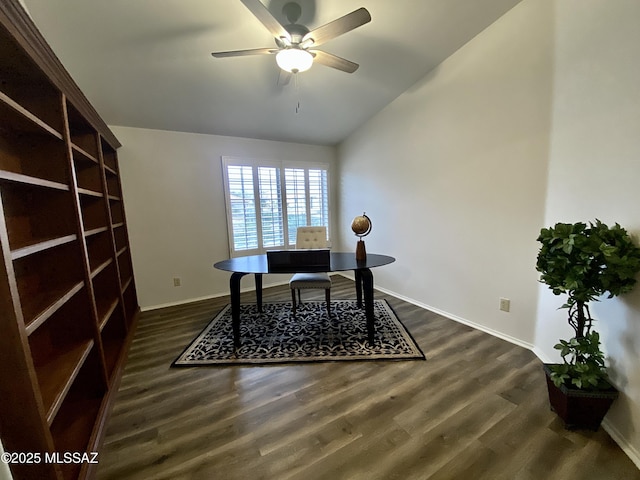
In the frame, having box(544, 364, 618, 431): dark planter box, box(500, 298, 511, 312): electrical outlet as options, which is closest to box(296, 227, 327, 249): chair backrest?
box(500, 298, 511, 312): electrical outlet

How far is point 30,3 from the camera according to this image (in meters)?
1.58

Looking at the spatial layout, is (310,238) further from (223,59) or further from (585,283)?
(585,283)

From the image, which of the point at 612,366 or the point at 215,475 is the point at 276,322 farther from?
the point at 612,366

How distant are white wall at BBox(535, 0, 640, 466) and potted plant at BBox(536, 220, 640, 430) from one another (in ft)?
0.26

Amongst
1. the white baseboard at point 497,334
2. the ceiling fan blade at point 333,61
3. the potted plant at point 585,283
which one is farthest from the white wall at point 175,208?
the potted plant at point 585,283

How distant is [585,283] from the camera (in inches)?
51.4

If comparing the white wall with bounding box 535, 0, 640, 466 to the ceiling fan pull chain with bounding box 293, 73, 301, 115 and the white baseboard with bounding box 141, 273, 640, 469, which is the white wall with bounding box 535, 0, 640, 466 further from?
the ceiling fan pull chain with bounding box 293, 73, 301, 115

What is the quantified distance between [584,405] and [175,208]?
4021mm

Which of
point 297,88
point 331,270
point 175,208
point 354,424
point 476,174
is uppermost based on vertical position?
point 297,88

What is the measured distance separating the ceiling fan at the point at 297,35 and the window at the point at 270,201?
2059mm

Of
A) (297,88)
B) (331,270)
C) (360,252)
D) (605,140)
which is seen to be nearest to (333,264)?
(331,270)

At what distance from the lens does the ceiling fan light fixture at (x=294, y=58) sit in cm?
168

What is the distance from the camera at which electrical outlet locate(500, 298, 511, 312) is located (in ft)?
7.50

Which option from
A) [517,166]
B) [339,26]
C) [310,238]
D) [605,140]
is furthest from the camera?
[310,238]
